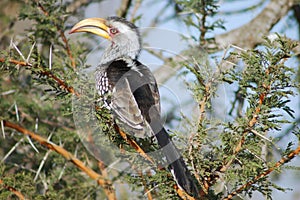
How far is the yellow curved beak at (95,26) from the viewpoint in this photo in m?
2.87

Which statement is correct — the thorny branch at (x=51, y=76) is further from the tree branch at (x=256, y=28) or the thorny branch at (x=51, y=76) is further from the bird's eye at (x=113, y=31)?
the tree branch at (x=256, y=28)

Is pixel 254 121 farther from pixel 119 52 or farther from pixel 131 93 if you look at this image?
pixel 119 52

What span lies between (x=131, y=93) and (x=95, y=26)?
717 millimetres

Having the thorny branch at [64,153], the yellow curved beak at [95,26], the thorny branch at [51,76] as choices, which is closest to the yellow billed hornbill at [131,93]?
the yellow curved beak at [95,26]

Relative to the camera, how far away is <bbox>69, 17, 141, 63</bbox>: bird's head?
303 cm

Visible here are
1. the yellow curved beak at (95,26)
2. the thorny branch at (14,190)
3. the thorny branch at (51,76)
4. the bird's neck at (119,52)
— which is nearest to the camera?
the thorny branch at (51,76)

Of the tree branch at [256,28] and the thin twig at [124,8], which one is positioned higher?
the thin twig at [124,8]

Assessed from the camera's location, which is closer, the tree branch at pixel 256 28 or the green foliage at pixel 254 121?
the green foliage at pixel 254 121

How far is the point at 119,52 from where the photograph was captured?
3.07 m

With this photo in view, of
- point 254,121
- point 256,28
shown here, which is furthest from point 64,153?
point 256,28

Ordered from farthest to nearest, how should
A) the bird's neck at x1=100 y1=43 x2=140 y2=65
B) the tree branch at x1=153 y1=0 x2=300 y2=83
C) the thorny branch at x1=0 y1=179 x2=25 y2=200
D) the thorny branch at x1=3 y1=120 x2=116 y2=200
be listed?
the tree branch at x1=153 y1=0 x2=300 y2=83 → the bird's neck at x1=100 y1=43 x2=140 y2=65 → the thorny branch at x1=3 y1=120 x2=116 y2=200 → the thorny branch at x1=0 y1=179 x2=25 y2=200

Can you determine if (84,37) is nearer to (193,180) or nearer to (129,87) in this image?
(129,87)

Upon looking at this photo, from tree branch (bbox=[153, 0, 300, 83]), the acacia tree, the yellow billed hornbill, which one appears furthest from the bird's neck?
tree branch (bbox=[153, 0, 300, 83])

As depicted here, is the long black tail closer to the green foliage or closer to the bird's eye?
the green foliage
